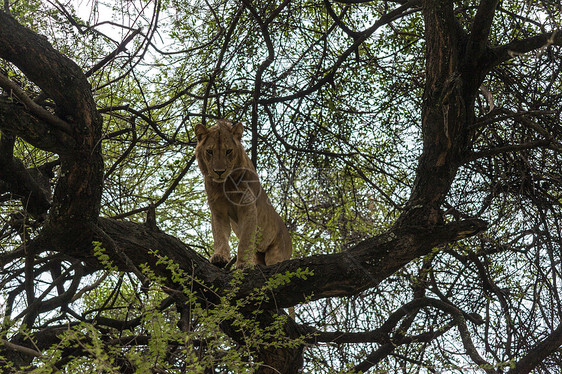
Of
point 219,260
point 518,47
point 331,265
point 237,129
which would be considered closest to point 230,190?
point 237,129

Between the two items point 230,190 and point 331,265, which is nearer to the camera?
point 331,265

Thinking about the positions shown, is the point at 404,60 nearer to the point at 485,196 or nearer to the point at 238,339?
the point at 485,196

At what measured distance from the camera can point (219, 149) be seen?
17.7 ft

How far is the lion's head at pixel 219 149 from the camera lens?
541 cm

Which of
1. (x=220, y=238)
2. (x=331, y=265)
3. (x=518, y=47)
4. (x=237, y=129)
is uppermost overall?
(x=518, y=47)

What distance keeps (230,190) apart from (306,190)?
1367 mm

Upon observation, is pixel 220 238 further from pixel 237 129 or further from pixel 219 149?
pixel 237 129

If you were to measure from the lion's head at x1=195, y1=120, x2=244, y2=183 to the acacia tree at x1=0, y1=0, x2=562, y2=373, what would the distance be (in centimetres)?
30

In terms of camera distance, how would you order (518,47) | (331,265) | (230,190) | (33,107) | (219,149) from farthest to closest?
1. (230,190)
2. (219,149)
3. (518,47)
4. (331,265)
5. (33,107)

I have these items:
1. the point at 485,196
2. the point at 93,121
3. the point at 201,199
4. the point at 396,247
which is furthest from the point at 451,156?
the point at 201,199

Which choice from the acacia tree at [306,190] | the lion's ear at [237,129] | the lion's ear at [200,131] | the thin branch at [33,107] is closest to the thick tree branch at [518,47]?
the acacia tree at [306,190]

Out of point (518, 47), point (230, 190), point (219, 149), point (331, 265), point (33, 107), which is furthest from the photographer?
point (230, 190)

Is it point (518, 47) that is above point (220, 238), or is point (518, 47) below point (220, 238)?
above

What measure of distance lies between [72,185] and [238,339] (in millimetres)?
1816
